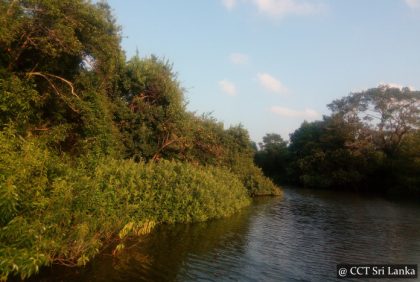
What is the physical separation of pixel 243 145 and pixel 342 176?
1012 inches

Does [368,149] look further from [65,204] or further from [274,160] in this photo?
[65,204]

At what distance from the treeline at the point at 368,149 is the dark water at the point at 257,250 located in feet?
96.3

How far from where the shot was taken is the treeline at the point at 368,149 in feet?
173

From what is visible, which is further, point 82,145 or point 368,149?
point 368,149

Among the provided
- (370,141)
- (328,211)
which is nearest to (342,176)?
(370,141)

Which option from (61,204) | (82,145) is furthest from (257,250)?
(82,145)

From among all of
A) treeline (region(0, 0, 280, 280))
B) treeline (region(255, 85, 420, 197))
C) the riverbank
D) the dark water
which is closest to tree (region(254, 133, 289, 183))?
treeline (region(255, 85, 420, 197))

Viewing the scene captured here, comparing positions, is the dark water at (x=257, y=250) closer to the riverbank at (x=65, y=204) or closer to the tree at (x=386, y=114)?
the riverbank at (x=65, y=204)

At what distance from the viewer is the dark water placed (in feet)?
39.5

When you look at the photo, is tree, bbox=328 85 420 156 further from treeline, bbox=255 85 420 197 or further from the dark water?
the dark water

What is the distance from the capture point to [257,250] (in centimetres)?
1609

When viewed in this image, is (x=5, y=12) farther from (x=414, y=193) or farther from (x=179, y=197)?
(x=414, y=193)

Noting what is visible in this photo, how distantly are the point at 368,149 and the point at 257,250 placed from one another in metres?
48.2

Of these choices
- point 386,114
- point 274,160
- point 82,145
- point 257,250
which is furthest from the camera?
point 274,160
